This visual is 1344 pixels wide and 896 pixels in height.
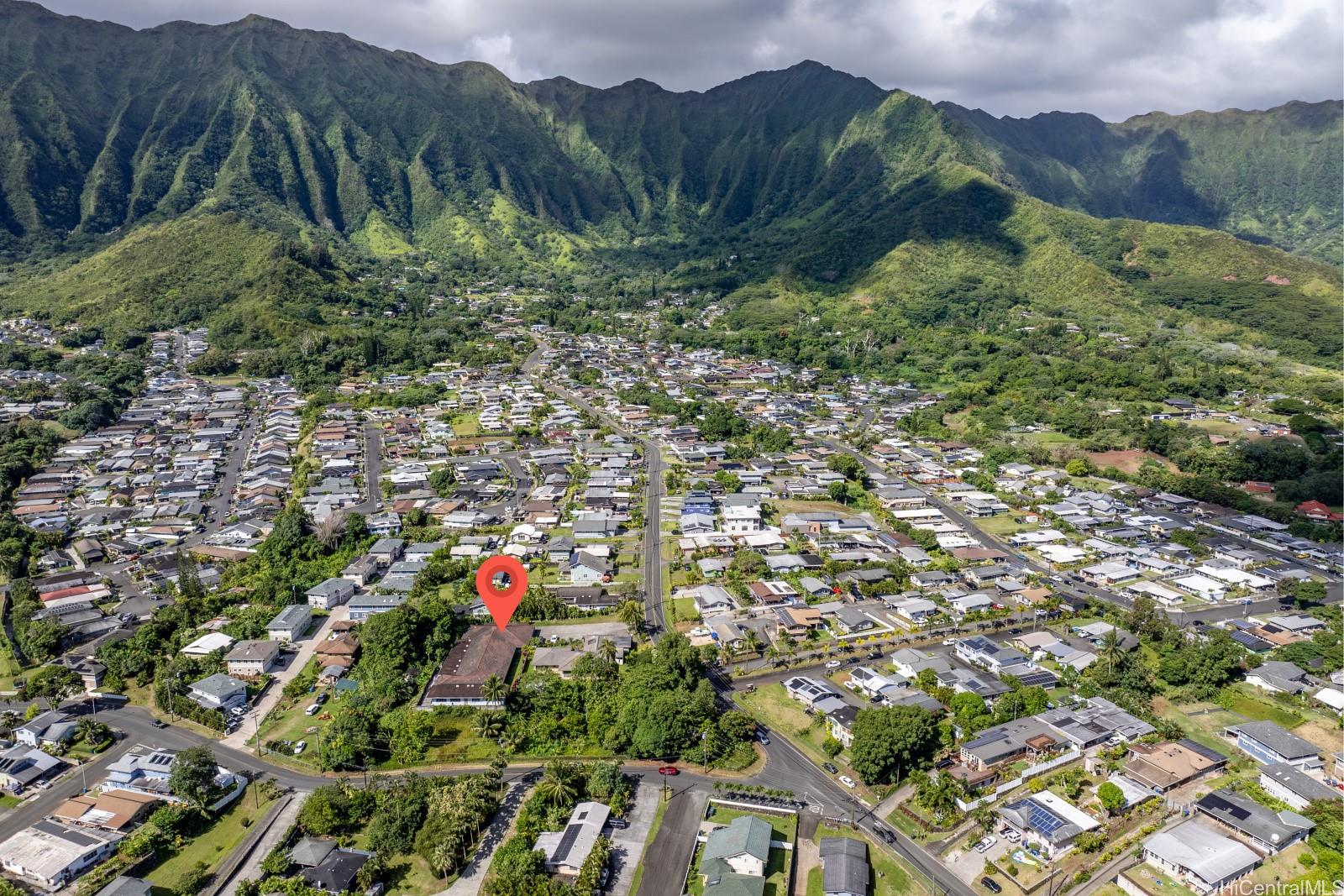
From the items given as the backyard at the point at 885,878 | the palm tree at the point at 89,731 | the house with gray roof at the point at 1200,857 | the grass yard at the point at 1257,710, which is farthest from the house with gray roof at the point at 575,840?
the grass yard at the point at 1257,710

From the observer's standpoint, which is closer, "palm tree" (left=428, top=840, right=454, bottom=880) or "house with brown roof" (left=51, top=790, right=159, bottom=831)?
"palm tree" (left=428, top=840, right=454, bottom=880)

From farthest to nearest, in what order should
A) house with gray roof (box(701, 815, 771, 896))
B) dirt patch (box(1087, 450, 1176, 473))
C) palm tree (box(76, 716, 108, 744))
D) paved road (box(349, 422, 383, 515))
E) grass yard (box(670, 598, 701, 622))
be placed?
dirt patch (box(1087, 450, 1176, 473)), paved road (box(349, 422, 383, 515)), grass yard (box(670, 598, 701, 622)), palm tree (box(76, 716, 108, 744)), house with gray roof (box(701, 815, 771, 896))

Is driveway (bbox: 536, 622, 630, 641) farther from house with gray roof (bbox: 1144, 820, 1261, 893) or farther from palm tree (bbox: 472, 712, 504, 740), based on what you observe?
house with gray roof (bbox: 1144, 820, 1261, 893)

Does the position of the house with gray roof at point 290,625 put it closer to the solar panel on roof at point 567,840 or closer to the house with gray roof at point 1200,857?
the solar panel on roof at point 567,840

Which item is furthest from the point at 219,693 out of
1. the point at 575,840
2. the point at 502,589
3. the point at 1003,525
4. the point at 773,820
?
the point at 1003,525

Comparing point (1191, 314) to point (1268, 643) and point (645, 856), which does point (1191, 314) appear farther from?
point (645, 856)

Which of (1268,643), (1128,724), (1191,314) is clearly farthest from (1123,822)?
(1191,314)

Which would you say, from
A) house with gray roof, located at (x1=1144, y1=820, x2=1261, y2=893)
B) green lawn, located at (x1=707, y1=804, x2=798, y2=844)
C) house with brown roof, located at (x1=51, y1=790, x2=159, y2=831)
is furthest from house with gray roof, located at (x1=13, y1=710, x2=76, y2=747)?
house with gray roof, located at (x1=1144, y1=820, x2=1261, y2=893)
